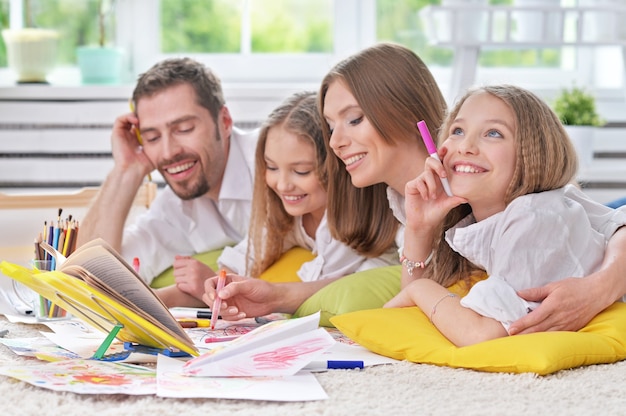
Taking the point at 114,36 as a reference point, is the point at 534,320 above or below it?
below

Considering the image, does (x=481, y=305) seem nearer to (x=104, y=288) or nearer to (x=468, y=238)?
(x=468, y=238)

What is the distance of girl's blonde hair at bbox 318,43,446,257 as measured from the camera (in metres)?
1.87

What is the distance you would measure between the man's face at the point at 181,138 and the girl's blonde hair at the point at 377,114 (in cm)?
51

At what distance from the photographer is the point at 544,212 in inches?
59.0

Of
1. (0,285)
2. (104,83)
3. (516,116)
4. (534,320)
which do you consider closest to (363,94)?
(516,116)

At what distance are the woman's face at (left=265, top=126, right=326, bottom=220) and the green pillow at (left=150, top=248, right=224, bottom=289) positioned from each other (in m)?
0.38

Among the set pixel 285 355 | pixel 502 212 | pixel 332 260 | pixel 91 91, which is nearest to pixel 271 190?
pixel 332 260

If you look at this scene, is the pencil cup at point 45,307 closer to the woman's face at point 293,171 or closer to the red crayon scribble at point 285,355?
the woman's face at point 293,171

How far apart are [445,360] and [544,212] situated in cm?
30

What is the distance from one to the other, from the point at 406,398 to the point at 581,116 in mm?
2024

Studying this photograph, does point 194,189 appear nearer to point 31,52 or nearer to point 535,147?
point 535,147

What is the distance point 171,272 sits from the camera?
2406 mm

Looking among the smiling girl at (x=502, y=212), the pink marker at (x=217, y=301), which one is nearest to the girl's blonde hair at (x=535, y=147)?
the smiling girl at (x=502, y=212)

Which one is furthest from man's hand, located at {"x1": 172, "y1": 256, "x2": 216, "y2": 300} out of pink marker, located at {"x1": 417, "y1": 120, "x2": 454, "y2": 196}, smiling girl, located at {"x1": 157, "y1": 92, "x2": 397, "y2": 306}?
pink marker, located at {"x1": 417, "y1": 120, "x2": 454, "y2": 196}
